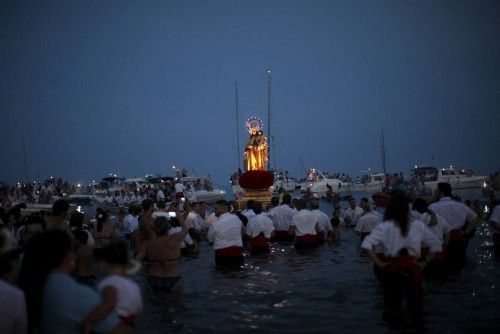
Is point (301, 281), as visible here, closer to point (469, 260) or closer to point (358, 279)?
point (358, 279)

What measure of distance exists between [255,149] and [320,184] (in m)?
34.7

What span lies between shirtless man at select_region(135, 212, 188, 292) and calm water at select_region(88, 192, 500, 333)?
0.48m

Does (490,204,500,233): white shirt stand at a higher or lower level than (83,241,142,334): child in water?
Result: lower

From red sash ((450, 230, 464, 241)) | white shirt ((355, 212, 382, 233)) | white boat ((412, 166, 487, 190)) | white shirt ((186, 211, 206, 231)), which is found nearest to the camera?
red sash ((450, 230, 464, 241))

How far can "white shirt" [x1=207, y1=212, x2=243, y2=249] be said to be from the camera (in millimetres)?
11383

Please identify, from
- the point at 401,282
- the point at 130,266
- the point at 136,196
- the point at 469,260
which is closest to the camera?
the point at 130,266

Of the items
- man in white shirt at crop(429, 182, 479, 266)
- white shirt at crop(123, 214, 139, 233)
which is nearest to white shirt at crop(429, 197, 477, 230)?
man in white shirt at crop(429, 182, 479, 266)

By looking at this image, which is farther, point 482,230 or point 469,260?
point 482,230

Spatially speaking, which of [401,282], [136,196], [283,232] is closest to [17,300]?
[401,282]

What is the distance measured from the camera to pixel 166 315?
7.99 metres

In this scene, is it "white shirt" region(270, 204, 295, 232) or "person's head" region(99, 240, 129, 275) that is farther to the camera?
"white shirt" region(270, 204, 295, 232)

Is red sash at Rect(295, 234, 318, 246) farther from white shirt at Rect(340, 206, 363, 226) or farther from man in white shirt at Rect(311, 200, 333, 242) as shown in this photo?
white shirt at Rect(340, 206, 363, 226)

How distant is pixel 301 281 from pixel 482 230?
10961mm

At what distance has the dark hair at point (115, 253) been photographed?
4320mm
